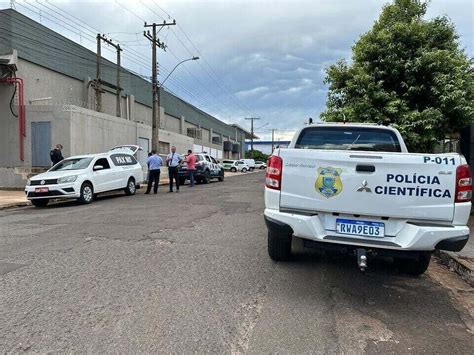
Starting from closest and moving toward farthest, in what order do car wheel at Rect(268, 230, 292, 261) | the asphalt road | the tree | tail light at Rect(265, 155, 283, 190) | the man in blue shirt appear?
the asphalt road
tail light at Rect(265, 155, 283, 190)
car wheel at Rect(268, 230, 292, 261)
the tree
the man in blue shirt

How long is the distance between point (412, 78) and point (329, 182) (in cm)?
740

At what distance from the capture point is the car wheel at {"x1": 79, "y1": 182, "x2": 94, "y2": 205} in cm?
1295

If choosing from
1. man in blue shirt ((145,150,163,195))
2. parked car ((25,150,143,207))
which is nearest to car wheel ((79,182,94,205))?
parked car ((25,150,143,207))

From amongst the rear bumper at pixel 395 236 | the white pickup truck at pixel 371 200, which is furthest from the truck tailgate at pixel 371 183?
the rear bumper at pixel 395 236

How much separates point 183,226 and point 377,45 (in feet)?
22.5

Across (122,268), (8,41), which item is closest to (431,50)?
(122,268)

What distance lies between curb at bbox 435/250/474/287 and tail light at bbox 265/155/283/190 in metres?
2.91

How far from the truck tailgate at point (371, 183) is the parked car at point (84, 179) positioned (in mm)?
9982

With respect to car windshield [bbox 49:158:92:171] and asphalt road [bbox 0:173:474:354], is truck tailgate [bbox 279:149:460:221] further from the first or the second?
car windshield [bbox 49:158:92:171]

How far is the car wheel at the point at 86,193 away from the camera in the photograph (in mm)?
12945

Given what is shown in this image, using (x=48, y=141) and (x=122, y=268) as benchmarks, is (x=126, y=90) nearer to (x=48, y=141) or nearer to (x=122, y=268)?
(x=48, y=141)

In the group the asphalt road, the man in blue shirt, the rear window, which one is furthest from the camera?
the man in blue shirt

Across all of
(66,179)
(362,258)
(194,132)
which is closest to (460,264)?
(362,258)

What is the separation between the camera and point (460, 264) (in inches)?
219
